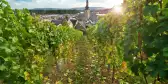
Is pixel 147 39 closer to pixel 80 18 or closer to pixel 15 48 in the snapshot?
pixel 15 48

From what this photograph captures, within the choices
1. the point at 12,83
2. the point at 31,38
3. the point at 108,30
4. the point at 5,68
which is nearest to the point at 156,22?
the point at 5,68

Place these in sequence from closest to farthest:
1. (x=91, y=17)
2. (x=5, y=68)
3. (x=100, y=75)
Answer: (x=5, y=68) → (x=100, y=75) → (x=91, y=17)

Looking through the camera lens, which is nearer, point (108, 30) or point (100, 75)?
point (108, 30)

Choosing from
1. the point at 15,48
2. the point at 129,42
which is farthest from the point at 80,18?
the point at 129,42

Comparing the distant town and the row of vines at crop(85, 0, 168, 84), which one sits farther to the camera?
the distant town

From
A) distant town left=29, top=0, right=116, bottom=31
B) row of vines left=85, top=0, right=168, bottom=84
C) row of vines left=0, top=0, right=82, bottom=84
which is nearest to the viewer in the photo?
row of vines left=85, top=0, right=168, bottom=84

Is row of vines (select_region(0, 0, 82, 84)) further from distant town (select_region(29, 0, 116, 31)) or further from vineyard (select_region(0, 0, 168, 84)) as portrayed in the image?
distant town (select_region(29, 0, 116, 31))

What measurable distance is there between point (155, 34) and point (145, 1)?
17.2 inches

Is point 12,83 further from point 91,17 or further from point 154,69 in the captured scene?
point 91,17

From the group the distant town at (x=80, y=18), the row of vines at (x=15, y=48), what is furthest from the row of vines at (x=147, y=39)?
the distant town at (x=80, y=18)

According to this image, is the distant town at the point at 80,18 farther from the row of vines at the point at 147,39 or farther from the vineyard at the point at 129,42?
the row of vines at the point at 147,39

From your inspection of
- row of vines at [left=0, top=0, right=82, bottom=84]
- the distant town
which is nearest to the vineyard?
row of vines at [left=0, top=0, right=82, bottom=84]

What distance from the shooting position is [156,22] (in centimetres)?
273

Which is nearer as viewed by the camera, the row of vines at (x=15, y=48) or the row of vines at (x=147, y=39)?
the row of vines at (x=147, y=39)
